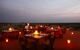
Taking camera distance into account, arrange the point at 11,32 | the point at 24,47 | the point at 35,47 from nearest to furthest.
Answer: the point at 35,47
the point at 24,47
the point at 11,32

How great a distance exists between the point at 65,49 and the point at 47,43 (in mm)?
1455

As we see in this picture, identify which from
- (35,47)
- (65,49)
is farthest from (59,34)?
(35,47)

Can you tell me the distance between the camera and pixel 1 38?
1048cm

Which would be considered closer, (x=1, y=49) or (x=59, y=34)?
(x=1, y=49)

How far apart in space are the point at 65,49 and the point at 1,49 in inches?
95.4

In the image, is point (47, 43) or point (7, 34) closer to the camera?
point (47, 43)

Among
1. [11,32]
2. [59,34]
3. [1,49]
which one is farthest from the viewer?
[59,34]

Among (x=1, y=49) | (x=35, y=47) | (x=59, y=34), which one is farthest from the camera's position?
(x=59, y=34)

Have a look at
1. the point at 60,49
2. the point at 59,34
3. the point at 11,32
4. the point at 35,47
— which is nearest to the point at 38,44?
the point at 35,47

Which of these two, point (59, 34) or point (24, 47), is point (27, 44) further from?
point (59, 34)

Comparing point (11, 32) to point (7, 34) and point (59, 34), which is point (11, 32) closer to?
point (7, 34)

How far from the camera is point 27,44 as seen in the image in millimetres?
6141

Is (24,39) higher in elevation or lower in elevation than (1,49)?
higher

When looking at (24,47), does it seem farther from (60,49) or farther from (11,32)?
(11,32)
